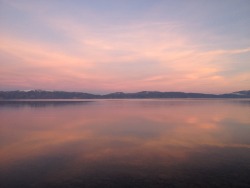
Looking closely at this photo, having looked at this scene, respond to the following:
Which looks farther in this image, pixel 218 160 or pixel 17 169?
pixel 218 160

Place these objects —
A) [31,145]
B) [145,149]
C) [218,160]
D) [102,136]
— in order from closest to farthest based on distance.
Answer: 1. [218,160]
2. [145,149]
3. [31,145]
4. [102,136]

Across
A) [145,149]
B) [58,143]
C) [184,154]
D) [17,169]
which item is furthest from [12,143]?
[184,154]

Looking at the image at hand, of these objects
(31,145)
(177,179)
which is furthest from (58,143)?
(177,179)

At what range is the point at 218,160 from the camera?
9.25 meters

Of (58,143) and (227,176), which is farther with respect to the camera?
(58,143)

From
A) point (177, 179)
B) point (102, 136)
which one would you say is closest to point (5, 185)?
point (177, 179)

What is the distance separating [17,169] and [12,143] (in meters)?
4.80

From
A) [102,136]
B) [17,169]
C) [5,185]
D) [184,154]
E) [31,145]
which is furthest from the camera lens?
[102,136]

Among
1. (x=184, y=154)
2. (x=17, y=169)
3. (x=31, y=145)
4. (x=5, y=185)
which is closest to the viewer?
(x=5, y=185)

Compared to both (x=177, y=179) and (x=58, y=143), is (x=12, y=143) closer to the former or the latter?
(x=58, y=143)

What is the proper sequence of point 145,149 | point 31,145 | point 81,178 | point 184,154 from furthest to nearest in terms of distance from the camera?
point 31,145, point 145,149, point 184,154, point 81,178

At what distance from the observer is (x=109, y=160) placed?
30.9 feet

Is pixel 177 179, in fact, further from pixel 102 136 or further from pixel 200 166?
pixel 102 136

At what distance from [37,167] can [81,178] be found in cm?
205
